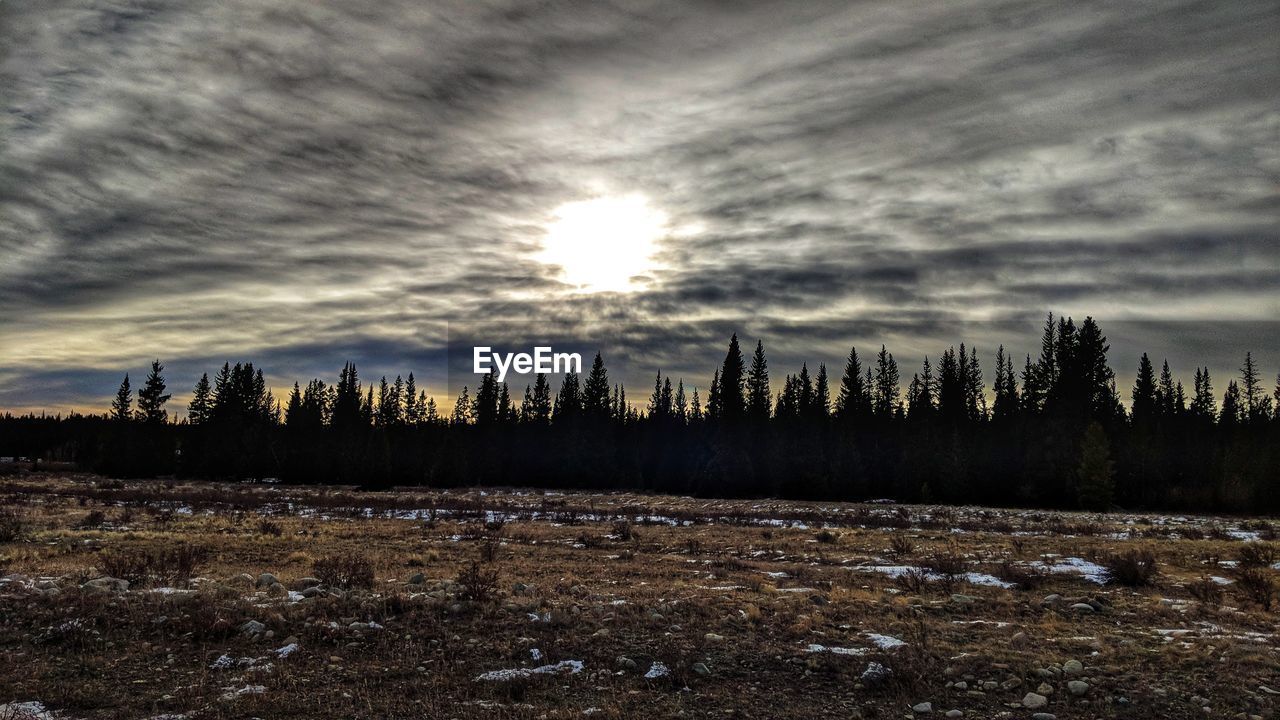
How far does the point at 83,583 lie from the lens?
13336mm

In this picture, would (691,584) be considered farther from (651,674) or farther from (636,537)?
(636,537)

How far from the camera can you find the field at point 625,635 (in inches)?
324

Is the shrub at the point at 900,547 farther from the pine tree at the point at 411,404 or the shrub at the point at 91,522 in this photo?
the pine tree at the point at 411,404

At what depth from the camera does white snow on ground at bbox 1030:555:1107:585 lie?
17.0 meters

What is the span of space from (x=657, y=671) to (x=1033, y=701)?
14.7ft

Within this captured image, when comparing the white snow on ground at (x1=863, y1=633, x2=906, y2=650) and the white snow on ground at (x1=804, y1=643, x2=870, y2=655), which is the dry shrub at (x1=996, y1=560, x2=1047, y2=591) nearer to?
the white snow on ground at (x1=863, y1=633, x2=906, y2=650)

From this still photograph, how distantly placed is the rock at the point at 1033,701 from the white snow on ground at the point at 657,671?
168 inches

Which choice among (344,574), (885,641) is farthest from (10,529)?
(885,641)

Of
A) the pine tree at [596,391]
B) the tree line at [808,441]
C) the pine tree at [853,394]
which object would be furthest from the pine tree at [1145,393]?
the pine tree at [596,391]

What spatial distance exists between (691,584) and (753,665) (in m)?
6.30

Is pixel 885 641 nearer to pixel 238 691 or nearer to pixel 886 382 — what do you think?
pixel 238 691

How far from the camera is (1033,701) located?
8133mm

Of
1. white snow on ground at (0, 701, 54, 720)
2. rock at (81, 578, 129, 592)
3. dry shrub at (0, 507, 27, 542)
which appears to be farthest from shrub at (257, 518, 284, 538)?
white snow on ground at (0, 701, 54, 720)

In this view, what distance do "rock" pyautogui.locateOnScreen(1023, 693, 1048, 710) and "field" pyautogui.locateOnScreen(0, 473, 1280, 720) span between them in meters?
0.04
